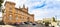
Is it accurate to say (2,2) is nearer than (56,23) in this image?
Yes

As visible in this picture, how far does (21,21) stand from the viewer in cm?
857

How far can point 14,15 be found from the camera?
28.0ft

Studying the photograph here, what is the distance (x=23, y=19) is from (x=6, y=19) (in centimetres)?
105

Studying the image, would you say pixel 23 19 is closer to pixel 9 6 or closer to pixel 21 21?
pixel 21 21

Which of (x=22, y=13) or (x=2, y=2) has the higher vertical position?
(x=2, y=2)

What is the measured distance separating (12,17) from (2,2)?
1119mm

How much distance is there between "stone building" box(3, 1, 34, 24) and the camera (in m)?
8.42

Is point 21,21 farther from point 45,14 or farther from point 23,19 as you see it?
point 45,14

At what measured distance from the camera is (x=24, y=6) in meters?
9.25

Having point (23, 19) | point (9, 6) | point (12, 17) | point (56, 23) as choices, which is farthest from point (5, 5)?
point (56, 23)

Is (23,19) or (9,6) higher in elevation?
(9,6)

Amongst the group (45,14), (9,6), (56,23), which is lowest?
(56,23)

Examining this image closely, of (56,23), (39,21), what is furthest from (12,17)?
(56,23)

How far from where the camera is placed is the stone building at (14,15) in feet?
27.6
